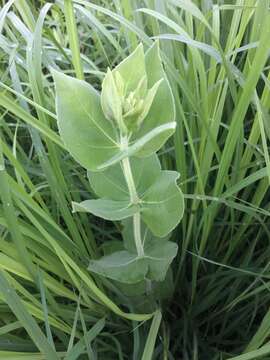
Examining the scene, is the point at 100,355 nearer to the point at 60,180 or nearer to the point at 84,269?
the point at 84,269

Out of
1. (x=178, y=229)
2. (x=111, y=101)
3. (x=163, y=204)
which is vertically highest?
(x=111, y=101)

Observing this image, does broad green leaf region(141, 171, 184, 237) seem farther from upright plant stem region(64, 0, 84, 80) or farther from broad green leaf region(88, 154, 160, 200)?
upright plant stem region(64, 0, 84, 80)

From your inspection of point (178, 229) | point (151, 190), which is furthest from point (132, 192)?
point (178, 229)

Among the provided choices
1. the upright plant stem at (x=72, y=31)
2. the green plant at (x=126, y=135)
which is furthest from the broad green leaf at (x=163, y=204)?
the upright plant stem at (x=72, y=31)

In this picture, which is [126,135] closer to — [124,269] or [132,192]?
[132,192]

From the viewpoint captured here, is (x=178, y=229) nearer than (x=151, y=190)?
No

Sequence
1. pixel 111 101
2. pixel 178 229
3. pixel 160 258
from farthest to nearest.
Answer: pixel 178 229 < pixel 160 258 < pixel 111 101
